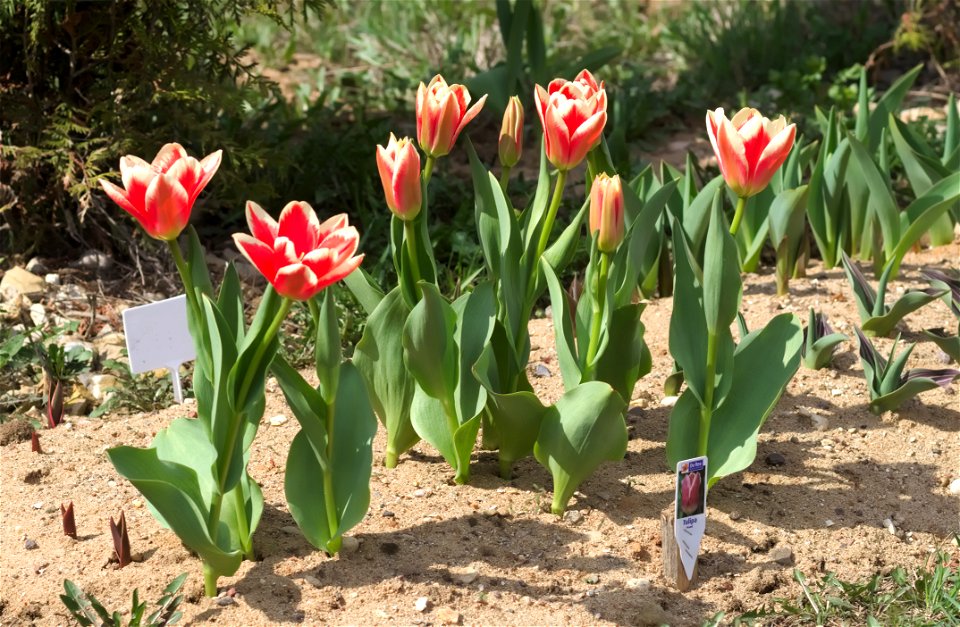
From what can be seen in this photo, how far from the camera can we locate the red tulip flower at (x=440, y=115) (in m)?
2.27

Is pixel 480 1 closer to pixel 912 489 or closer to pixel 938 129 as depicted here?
pixel 938 129

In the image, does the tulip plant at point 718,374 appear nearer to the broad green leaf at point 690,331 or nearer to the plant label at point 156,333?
the broad green leaf at point 690,331

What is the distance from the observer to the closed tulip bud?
210cm

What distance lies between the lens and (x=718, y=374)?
7.89ft

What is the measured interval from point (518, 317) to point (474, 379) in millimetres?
171

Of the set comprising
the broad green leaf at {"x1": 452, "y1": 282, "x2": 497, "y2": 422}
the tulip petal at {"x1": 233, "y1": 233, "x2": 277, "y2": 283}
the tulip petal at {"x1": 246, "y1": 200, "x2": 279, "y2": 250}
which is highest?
the tulip petal at {"x1": 246, "y1": 200, "x2": 279, "y2": 250}

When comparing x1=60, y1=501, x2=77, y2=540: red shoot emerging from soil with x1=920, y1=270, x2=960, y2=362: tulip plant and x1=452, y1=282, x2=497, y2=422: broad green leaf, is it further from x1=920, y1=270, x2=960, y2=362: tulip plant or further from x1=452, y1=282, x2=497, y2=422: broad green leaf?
x1=920, y1=270, x2=960, y2=362: tulip plant

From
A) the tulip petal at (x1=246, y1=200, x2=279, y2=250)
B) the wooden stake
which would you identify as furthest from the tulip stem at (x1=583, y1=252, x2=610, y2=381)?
the tulip petal at (x1=246, y1=200, x2=279, y2=250)

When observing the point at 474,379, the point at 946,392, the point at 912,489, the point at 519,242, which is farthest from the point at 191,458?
the point at 946,392

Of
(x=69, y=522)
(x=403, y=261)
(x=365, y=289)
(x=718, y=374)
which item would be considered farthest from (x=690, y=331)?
(x=69, y=522)

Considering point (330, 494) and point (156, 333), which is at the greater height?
point (156, 333)

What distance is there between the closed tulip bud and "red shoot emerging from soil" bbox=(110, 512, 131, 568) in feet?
2.55

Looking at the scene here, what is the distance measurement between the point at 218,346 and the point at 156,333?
0.78m

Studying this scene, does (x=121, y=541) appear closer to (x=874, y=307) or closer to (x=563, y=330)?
(x=563, y=330)
